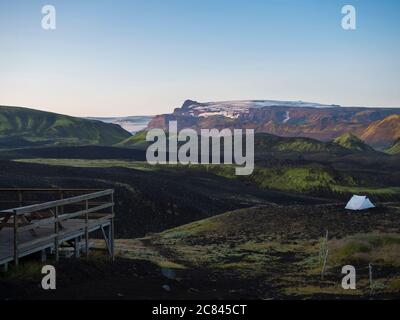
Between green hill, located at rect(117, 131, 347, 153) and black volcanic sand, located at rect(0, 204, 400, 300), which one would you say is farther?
green hill, located at rect(117, 131, 347, 153)

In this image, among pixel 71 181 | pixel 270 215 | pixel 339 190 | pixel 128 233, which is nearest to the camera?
pixel 270 215

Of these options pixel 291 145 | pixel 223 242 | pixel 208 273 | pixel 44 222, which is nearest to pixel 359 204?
pixel 223 242

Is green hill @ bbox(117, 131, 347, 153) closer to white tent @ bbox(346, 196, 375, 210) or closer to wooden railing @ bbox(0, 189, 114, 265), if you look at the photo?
white tent @ bbox(346, 196, 375, 210)

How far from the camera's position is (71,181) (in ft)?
201

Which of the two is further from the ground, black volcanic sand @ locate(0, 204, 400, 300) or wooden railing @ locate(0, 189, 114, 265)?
wooden railing @ locate(0, 189, 114, 265)

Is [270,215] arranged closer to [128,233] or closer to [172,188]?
[128,233]

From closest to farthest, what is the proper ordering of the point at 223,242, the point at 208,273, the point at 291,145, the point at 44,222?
the point at 44,222, the point at 208,273, the point at 223,242, the point at 291,145

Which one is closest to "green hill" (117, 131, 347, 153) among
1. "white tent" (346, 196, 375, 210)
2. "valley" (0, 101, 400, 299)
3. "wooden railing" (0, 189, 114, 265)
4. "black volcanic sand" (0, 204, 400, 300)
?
"valley" (0, 101, 400, 299)

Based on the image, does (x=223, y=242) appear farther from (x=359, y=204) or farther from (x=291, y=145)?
(x=291, y=145)

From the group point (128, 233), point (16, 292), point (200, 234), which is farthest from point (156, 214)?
point (16, 292)

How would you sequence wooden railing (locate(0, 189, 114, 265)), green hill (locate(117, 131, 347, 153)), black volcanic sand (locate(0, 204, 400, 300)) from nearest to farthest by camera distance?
1. wooden railing (locate(0, 189, 114, 265))
2. black volcanic sand (locate(0, 204, 400, 300))
3. green hill (locate(117, 131, 347, 153))

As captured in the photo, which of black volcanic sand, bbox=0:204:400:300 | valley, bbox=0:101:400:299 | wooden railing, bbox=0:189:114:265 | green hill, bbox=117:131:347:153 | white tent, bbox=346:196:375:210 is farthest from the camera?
green hill, bbox=117:131:347:153

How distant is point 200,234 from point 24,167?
136 feet

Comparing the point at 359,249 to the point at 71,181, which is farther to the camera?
the point at 71,181
